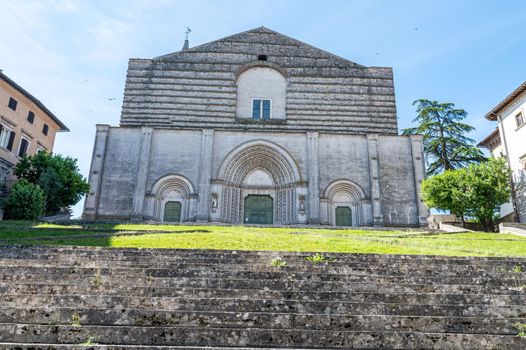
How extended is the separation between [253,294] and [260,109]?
23.0 metres

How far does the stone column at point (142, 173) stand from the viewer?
22.8 m

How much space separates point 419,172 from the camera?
80.3 ft

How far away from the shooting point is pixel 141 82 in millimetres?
27391

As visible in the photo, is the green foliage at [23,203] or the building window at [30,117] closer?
the green foliage at [23,203]

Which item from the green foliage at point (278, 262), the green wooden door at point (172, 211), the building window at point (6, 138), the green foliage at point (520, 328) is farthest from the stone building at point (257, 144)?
the green foliage at point (520, 328)

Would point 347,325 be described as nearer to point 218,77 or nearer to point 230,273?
point 230,273

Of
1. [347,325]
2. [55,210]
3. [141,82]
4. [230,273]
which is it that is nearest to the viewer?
[347,325]

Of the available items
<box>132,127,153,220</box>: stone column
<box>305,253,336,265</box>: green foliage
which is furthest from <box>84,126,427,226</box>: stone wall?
<box>305,253,336,265</box>: green foliage

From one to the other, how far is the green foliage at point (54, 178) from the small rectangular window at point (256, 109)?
11.8 meters

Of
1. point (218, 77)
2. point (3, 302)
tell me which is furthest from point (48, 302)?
point (218, 77)

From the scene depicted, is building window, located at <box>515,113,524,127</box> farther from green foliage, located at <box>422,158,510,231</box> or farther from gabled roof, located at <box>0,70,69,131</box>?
gabled roof, located at <box>0,70,69,131</box>

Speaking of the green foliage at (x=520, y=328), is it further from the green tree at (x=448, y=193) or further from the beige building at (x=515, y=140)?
the beige building at (x=515, y=140)

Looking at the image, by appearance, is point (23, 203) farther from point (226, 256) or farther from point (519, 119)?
point (519, 119)

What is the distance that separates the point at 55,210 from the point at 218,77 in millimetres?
13452
